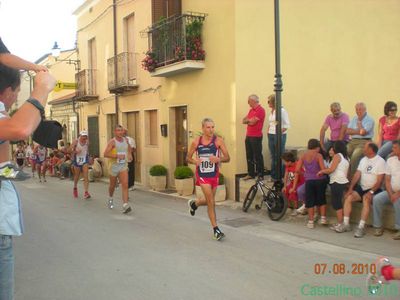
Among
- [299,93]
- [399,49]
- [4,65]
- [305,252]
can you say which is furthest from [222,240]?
[399,49]

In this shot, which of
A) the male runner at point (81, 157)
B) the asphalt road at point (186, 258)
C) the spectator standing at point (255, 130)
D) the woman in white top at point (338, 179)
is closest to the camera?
the asphalt road at point (186, 258)

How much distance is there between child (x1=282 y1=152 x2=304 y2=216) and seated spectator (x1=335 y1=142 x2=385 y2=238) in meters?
1.17

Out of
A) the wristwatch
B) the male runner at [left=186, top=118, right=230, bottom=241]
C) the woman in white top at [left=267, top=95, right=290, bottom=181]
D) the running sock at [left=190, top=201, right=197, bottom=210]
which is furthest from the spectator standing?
the wristwatch

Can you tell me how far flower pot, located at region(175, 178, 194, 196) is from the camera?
38.3ft

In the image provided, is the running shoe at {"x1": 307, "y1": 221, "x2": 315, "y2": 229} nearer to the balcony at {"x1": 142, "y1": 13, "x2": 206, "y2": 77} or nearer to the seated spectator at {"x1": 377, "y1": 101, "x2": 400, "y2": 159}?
the seated spectator at {"x1": 377, "y1": 101, "x2": 400, "y2": 159}

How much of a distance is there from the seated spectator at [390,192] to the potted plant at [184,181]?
549 centimetres

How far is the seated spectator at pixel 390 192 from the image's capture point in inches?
273

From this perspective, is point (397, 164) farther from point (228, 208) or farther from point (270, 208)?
point (228, 208)

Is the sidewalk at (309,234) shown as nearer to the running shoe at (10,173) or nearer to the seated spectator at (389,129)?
the seated spectator at (389,129)

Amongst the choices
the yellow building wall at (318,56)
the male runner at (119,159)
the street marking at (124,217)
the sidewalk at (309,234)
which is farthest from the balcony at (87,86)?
the sidewalk at (309,234)

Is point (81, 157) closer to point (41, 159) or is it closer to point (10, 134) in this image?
point (41, 159)

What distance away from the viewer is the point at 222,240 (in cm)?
701

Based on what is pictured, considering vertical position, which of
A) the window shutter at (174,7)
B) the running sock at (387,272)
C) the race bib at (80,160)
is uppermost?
the window shutter at (174,7)

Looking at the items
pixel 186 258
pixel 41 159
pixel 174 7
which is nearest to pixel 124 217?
pixel 186 258
